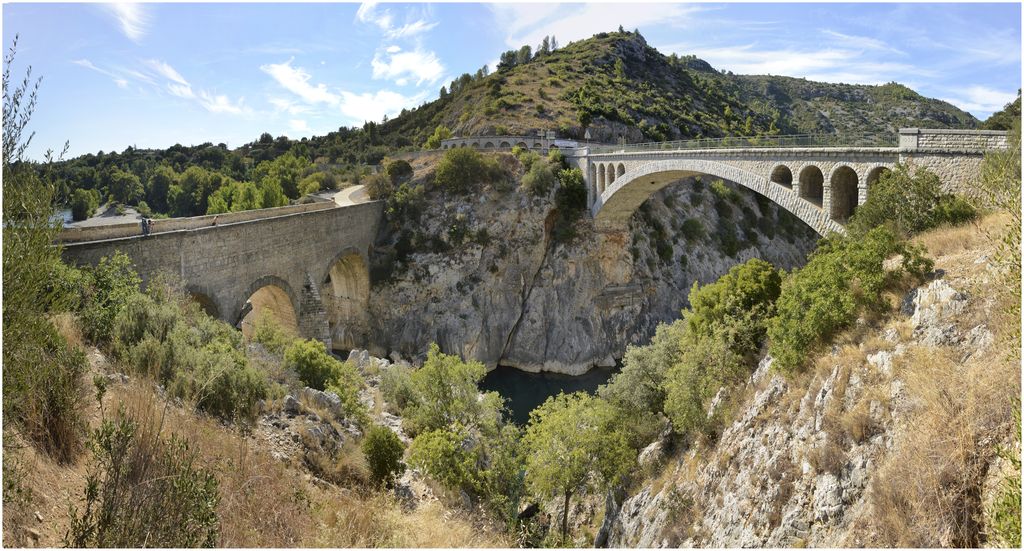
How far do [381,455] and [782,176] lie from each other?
61.6ft

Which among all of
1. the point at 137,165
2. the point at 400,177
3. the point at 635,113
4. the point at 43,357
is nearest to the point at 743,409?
the point at 43,357

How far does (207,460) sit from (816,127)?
309ft

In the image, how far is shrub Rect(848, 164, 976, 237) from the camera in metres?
15.0

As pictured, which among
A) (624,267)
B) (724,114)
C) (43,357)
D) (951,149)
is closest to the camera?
(43,357)

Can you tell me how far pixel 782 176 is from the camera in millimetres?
23125

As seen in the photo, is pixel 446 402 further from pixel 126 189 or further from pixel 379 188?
pixel 126 189

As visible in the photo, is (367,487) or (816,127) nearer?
(367,487)

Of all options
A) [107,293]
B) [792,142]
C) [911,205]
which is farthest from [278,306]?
[911,205]

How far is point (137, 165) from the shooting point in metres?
73.3

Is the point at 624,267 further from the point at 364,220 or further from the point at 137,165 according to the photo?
the point at 137,165

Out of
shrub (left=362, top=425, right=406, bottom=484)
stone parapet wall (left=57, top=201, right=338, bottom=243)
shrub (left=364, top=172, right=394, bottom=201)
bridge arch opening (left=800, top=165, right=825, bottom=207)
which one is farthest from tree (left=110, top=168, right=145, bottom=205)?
bridge arch opening (left=800, top=165, right=825, bottom=207)

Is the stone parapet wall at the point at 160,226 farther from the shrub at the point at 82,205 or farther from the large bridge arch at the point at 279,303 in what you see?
the shrub at the point at 82,205

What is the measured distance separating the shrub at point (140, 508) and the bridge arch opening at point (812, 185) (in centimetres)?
2116

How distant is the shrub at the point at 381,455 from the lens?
14.0 m
